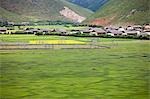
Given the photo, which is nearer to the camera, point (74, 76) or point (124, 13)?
point (74, 76)

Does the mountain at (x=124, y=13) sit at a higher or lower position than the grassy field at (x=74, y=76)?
higher

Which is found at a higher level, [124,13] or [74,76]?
[124,13]

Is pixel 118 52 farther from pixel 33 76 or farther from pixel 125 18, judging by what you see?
pixel 125 18

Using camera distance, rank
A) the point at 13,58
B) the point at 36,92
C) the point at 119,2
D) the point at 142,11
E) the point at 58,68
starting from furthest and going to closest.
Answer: the point at 119,2 < the point at 142,11 < the point at 13,58 < the point at 58,68 < the point at 36,92

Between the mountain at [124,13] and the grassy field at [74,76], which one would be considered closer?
the grassy field at [74,76]

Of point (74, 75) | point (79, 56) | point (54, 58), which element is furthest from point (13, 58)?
point (74, 75)
